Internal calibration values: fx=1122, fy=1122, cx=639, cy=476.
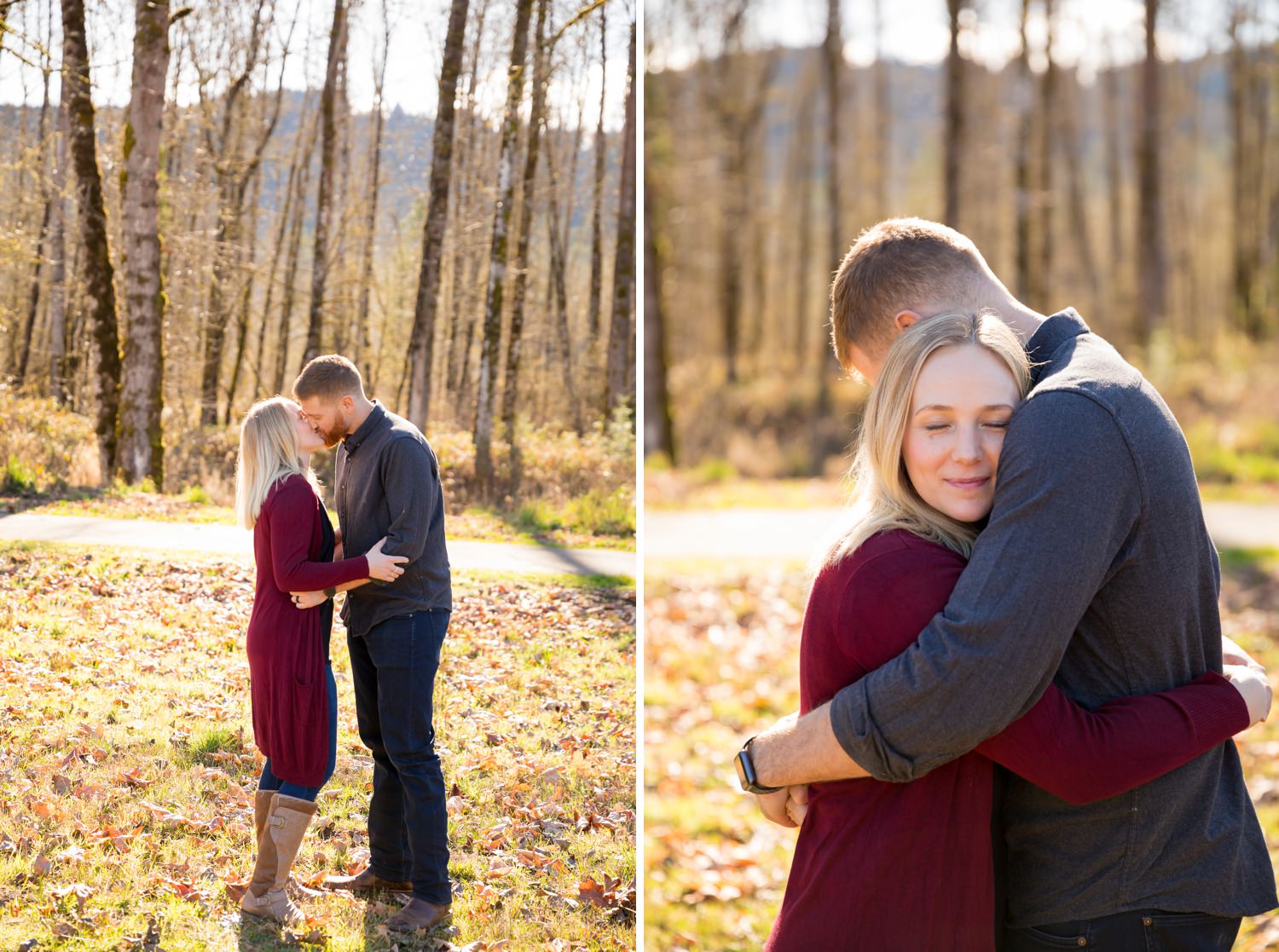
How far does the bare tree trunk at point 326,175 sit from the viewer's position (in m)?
3.52

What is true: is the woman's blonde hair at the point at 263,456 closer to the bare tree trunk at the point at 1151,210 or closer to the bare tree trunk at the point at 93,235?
the bare tree trunk at the point at 93,235

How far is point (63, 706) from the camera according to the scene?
3.02 m

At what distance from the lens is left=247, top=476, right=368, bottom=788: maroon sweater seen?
10.0 ft

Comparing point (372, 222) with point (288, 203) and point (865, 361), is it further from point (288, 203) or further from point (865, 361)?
point (865, 361)

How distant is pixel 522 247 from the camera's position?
14.0 ft

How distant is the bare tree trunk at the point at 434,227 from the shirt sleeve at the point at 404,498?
0.59 metres

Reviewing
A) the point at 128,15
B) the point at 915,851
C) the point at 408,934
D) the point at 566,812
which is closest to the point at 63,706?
the point at 408,934

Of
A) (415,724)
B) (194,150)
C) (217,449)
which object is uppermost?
(194,150)

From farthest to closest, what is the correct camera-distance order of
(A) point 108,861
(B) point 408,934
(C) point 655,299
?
(C) point 655,299
(B) point 408,934
(A) point 108,861

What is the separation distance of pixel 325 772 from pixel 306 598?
50 cm

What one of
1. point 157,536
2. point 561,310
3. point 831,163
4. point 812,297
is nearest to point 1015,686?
point 157,536

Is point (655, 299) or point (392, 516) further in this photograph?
point (655, 299)

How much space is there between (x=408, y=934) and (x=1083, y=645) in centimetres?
219

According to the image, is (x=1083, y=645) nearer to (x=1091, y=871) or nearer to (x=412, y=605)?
(x=1091, y=871)
